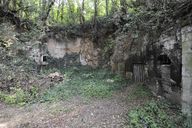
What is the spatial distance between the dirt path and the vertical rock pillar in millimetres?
1489

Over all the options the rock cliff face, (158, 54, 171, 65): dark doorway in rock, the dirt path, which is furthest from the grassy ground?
the rock cliff face

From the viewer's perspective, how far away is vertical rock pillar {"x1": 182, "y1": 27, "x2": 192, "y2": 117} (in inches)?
180

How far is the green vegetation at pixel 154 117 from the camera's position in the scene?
4.52 m

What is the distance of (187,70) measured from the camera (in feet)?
15.3

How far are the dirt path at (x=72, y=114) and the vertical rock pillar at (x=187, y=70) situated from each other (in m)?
1.49

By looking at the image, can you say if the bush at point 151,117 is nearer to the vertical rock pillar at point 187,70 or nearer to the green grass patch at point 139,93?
the vertical rock pillar at point 187,70

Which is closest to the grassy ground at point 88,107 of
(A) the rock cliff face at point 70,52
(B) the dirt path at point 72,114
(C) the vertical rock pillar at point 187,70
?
(B) the dirt path at point 72,114

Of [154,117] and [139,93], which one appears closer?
[154,117]

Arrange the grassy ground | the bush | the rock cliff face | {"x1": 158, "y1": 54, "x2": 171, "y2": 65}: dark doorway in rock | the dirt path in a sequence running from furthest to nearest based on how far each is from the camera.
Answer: the rock cliff face, {"x1": 158, "y1": 54, "x2": 171, "y2": 65}: dark doorway in rock, the dirt path, the grassy ground, the bush

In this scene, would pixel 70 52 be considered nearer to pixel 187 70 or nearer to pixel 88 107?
pixel 88 107

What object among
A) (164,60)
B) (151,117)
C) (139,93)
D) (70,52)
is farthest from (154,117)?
(70,52)

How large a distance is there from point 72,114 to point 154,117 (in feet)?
7.10

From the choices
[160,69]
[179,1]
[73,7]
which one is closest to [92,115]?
[160,69]

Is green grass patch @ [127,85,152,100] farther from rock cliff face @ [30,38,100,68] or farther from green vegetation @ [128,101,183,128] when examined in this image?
rock cliff face @ [30,38,100,68]
